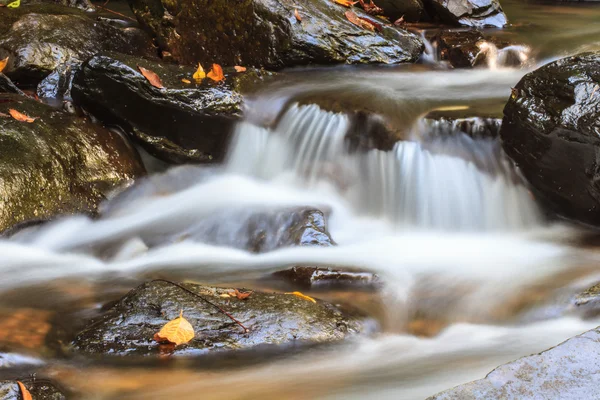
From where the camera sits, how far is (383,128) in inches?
220

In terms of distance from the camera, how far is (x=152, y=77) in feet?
19.4

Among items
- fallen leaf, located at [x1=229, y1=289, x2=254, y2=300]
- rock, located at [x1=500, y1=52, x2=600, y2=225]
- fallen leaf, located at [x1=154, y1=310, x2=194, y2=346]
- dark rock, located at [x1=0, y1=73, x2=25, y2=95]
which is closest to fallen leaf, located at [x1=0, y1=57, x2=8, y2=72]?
dark rock, located at [x1=0, y1=73, x2=25, y2=95]

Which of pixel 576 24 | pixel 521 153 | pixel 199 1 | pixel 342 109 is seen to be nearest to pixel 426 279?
pixel 521 153

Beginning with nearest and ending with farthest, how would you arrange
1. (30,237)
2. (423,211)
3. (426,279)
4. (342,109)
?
1. (426,279)
2. (30,237)
3. (423,211)
4. (342,109)

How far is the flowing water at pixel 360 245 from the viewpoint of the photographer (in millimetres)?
3117

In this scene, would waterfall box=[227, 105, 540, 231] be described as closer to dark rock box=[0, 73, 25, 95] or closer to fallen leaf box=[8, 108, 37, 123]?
fallen leaf box=[8, 108, 37, 123]

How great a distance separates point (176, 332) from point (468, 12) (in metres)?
7.39

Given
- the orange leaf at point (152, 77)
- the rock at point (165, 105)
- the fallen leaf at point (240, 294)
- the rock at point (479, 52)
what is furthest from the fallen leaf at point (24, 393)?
the rock at point (479, 52)

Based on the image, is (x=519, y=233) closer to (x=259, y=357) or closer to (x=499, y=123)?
(x=499, y=123)

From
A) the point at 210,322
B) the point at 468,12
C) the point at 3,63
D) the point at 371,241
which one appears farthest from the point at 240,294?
the point at 468,12

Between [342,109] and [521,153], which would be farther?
[342,109]

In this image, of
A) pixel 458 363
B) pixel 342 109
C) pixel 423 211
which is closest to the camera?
pixel 458 363

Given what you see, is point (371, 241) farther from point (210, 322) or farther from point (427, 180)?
point (210, 322)

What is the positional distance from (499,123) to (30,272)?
4.10m
